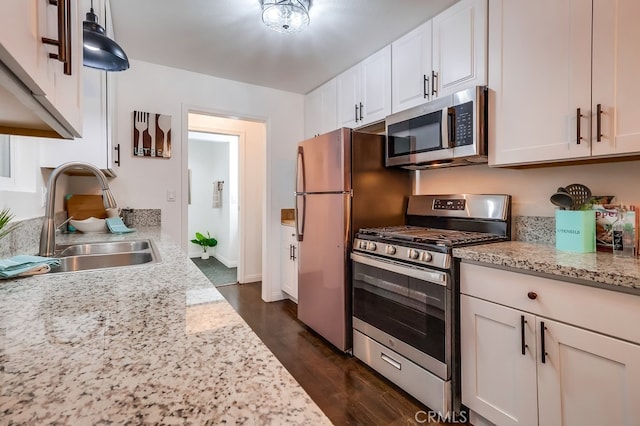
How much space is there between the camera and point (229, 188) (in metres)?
5.13

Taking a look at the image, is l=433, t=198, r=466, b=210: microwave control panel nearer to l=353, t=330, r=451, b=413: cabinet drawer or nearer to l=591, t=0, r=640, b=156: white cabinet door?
l=591, t=0, r=640, b=156: white cabinet door

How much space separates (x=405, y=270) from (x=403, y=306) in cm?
22

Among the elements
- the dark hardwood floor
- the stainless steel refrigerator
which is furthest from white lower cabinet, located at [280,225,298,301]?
the stainless steel refrigerator

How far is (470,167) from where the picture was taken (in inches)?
83.7

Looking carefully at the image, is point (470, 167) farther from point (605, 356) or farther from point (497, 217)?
point (605, 356)

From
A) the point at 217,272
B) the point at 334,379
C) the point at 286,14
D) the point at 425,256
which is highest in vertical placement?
the point at 286,14

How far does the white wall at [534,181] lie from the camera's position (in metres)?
1.49

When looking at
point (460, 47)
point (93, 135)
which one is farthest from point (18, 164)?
point (460, 47)

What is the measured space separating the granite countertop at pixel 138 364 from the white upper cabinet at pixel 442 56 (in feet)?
6.17

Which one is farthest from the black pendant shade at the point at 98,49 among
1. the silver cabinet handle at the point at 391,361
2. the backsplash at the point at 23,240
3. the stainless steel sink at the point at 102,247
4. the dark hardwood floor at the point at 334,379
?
the silver cabinet handle at the point at 391,361

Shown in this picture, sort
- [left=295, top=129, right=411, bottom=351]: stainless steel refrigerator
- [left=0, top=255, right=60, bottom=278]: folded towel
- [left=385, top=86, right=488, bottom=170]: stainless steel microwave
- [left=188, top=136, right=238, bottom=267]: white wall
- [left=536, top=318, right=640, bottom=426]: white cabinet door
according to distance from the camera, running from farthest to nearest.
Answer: [left=188, top=136, right=238, bottom=267]: white wall
[left=295, top=129, right=411, bottom=351]: stainless steel refrigerator
[left=385, top=86, right=488, bottom=170]: stainless steel microwave
[left=536, top=318, right=640, bottom=426]: white cabinet door
[left=0, top=255, right=60, bottom=278]: folded towel

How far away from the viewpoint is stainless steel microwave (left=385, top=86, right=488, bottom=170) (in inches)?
67.8

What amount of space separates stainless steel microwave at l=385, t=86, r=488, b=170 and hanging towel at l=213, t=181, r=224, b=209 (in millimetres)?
4093

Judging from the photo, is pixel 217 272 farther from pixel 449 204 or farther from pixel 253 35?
pixel 449 204
